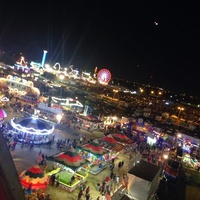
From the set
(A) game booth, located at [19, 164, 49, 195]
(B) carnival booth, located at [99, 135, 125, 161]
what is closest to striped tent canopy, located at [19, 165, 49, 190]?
(A) game booth, located at [19, 164, 49, 195]

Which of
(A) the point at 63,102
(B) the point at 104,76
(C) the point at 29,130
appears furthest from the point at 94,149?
(B) the point at 104,76

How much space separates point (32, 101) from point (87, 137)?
41.1 feet

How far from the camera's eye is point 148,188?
61.0 feet

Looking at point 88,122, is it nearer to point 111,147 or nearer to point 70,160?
point 111,147

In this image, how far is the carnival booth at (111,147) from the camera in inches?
954

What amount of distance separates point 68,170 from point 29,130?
6.02 metres

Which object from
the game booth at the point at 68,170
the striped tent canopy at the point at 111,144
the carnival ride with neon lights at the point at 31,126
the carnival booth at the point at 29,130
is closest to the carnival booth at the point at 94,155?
the striped tent canopy at the point at 111,144

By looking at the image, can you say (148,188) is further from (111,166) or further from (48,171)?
(48,171)

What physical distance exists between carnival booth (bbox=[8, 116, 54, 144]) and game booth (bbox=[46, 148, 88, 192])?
492cm

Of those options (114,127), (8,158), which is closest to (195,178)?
(114,127)

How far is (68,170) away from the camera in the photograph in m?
18.3

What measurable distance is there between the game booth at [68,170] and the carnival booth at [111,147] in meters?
5.85

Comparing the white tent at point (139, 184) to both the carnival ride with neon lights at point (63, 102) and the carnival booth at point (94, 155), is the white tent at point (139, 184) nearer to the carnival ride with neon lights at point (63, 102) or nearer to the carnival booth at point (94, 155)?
the carnival booth at point (94, 155)

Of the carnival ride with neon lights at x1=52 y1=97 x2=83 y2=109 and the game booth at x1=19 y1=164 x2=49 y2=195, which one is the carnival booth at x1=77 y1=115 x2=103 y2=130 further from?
the game booth at x1=19 y1=164 x2=49 y2=195
